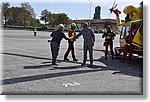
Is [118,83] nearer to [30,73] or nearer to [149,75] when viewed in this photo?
[149,75]

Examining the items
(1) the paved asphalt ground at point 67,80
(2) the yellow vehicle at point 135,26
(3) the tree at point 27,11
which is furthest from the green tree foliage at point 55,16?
(2) the yellow vehicle at point 135,26

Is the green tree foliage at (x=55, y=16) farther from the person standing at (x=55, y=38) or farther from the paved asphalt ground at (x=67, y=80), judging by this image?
the paved asphalt ground at (x=67, y=80)

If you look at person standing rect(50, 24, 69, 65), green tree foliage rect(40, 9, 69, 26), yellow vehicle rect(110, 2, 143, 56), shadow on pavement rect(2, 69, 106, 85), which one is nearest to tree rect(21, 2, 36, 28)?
green tree foliage rect(40, 9, 69, 26)

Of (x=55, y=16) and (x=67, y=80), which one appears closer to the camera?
(x=67, y=80)

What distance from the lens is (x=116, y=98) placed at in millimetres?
5840

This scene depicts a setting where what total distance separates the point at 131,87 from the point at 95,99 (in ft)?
4.58

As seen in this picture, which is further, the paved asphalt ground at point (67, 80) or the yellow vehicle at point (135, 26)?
the yellow vehicle at point (135, 26)

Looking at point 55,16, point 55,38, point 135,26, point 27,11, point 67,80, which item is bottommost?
point 67,80

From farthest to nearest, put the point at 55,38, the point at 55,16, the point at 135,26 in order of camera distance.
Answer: the point at 55,16
the point at 135,26
the point at 55,38

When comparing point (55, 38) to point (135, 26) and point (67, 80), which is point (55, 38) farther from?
point (135, 26)

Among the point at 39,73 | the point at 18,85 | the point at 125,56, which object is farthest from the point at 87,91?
the point at 125,56

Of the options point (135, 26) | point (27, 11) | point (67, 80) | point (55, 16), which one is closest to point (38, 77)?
point (67, 80)

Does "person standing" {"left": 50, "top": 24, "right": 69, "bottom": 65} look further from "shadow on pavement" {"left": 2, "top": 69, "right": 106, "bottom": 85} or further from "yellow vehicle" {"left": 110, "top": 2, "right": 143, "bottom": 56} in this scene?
"yellow vehicle" {"left": 110, "top": 2, "right": 143, "bottom": 56}

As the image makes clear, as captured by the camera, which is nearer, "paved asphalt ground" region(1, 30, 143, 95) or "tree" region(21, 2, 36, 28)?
"paved asphalt ground" region(1, 30, 143, 95)
